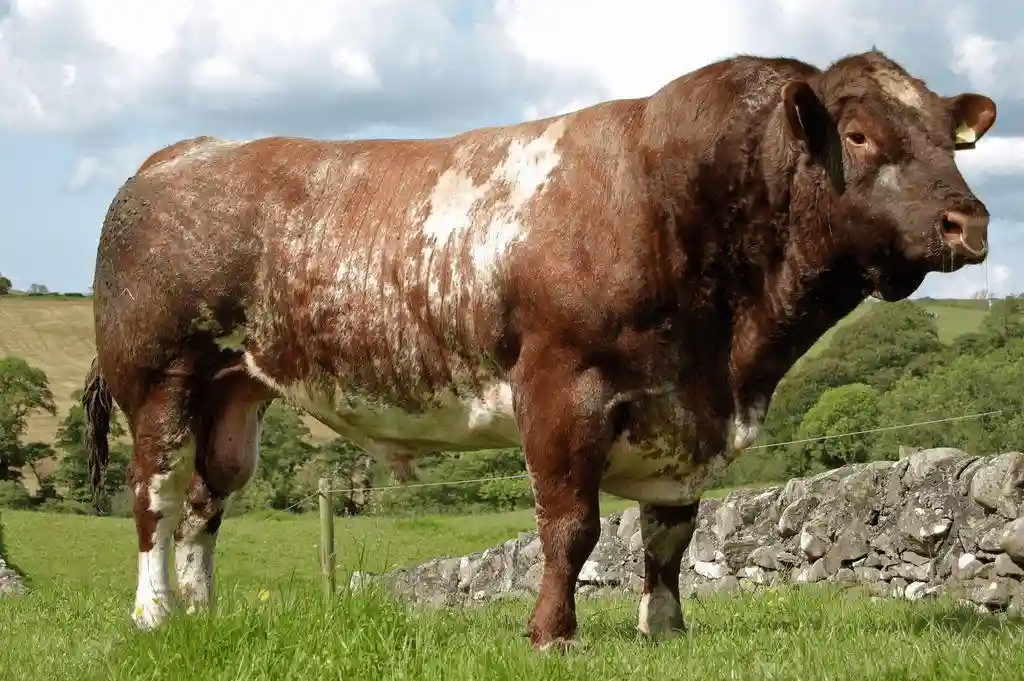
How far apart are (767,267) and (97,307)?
4132mm

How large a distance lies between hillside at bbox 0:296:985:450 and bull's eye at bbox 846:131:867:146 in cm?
3389

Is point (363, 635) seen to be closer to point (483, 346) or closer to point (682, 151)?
point (483, 346)

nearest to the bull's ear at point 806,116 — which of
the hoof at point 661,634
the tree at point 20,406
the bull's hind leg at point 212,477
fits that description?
the hoof at point 661,634

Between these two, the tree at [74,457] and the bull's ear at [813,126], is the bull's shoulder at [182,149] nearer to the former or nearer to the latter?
the bull's ear at [813,126]

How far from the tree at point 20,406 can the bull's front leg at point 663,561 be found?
37.0m

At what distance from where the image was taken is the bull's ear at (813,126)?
16.2ft

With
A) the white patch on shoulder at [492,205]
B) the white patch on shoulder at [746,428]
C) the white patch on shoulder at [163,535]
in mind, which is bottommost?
the white patch on shoulder at [163,535]

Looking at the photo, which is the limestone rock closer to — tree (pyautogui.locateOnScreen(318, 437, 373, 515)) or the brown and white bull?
the brown and white bull

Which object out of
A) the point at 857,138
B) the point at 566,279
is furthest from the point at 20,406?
the point at 857,138

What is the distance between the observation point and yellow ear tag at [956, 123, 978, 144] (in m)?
5.29

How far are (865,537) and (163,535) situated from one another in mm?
6436

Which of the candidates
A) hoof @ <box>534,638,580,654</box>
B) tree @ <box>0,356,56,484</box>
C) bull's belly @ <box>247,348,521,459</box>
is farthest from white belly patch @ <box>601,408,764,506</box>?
tree @ <box>0,356,56,484</box>

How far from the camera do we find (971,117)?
17.5ft

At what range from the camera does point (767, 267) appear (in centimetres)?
533
